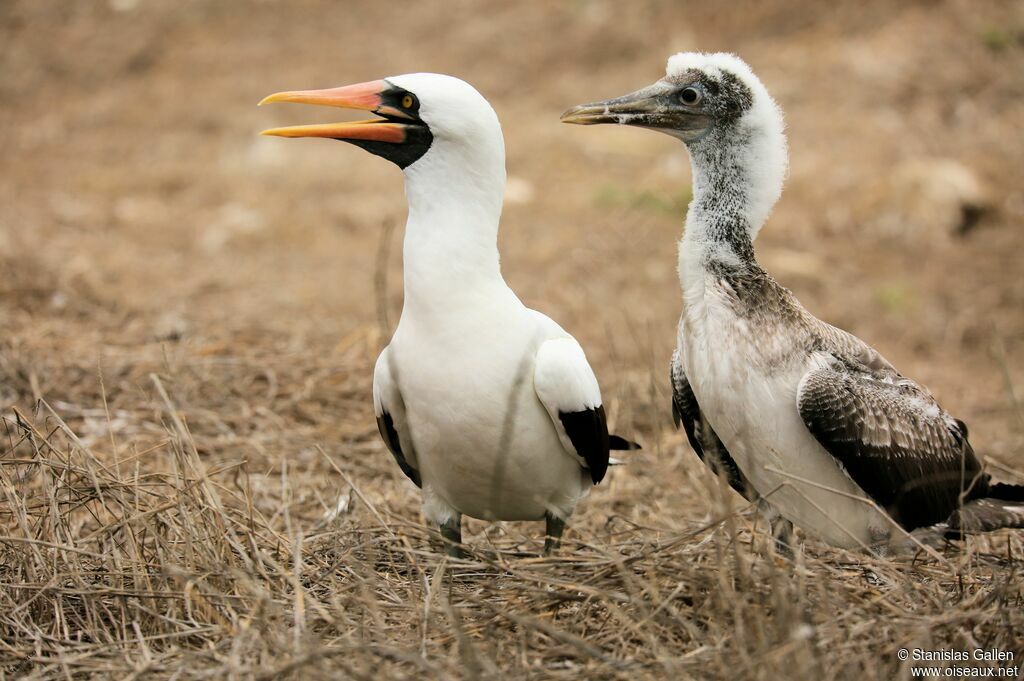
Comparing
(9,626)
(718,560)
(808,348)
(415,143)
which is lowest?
(9,626)

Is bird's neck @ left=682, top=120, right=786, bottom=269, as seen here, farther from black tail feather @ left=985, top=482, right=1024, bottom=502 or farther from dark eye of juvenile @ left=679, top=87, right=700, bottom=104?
black tail feather @ left=985, top=482, right=1024, bottom=502

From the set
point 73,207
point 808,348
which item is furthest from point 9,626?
point 73,207

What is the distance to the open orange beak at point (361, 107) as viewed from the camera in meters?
3.82

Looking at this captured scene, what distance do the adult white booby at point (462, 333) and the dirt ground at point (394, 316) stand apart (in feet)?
0.80

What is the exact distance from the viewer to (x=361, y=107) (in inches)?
154

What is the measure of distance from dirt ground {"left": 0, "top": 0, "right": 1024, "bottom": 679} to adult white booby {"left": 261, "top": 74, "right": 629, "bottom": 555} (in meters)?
0.24

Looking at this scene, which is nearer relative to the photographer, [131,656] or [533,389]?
[131,656]

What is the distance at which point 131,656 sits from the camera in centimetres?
307

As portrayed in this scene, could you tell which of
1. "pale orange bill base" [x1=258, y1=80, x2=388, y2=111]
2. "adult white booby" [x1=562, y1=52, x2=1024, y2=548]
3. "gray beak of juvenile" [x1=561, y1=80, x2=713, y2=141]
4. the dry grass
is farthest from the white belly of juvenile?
"pale orange bill base" [x1=258, y1=80, x2=388, y2=111]

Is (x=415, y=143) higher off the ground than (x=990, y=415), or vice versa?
(x=415, y=143)

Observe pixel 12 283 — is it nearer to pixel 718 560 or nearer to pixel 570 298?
pixel 570 298

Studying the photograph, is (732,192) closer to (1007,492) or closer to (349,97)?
(349,97)

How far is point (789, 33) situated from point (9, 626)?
10.9m

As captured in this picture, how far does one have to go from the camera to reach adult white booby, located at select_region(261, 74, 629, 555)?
12.2ft
